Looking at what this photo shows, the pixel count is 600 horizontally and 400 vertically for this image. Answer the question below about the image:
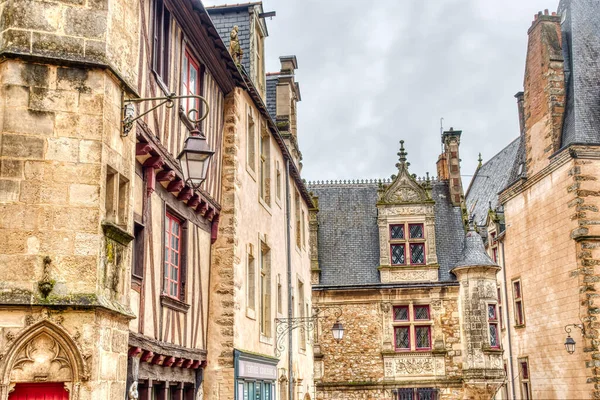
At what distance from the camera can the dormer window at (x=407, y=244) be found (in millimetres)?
23094

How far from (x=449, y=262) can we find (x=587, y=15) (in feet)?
26.5

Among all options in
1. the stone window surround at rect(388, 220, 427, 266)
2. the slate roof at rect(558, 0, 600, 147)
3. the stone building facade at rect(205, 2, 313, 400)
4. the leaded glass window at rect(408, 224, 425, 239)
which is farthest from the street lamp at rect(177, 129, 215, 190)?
the leaded glass window at rect(408, 224, 425, 239)

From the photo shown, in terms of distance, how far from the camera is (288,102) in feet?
56.4

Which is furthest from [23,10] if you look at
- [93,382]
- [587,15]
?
[587,15]

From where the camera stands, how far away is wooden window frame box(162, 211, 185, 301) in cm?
842

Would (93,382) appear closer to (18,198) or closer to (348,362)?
(18,198)

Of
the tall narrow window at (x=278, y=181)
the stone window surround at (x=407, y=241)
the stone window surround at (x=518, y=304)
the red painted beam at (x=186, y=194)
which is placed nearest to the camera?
the red painted beam at (x=186, y=194)

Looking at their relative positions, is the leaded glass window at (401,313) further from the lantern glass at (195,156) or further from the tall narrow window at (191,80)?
the lantern glass at (195,156)

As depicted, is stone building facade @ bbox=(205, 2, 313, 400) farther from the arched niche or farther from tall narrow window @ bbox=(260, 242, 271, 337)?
the arched niche

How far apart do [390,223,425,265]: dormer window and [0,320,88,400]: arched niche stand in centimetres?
1848

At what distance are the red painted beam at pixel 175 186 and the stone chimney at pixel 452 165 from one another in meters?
17.1

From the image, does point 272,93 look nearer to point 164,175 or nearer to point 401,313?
point 401,313

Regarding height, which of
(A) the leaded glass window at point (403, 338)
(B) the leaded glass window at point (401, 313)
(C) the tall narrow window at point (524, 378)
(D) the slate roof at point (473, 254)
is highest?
(D) the slate roof at point (473, 254)

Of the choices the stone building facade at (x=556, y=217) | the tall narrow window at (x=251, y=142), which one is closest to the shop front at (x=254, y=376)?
the tall narrow window at (x=251, y=142)
